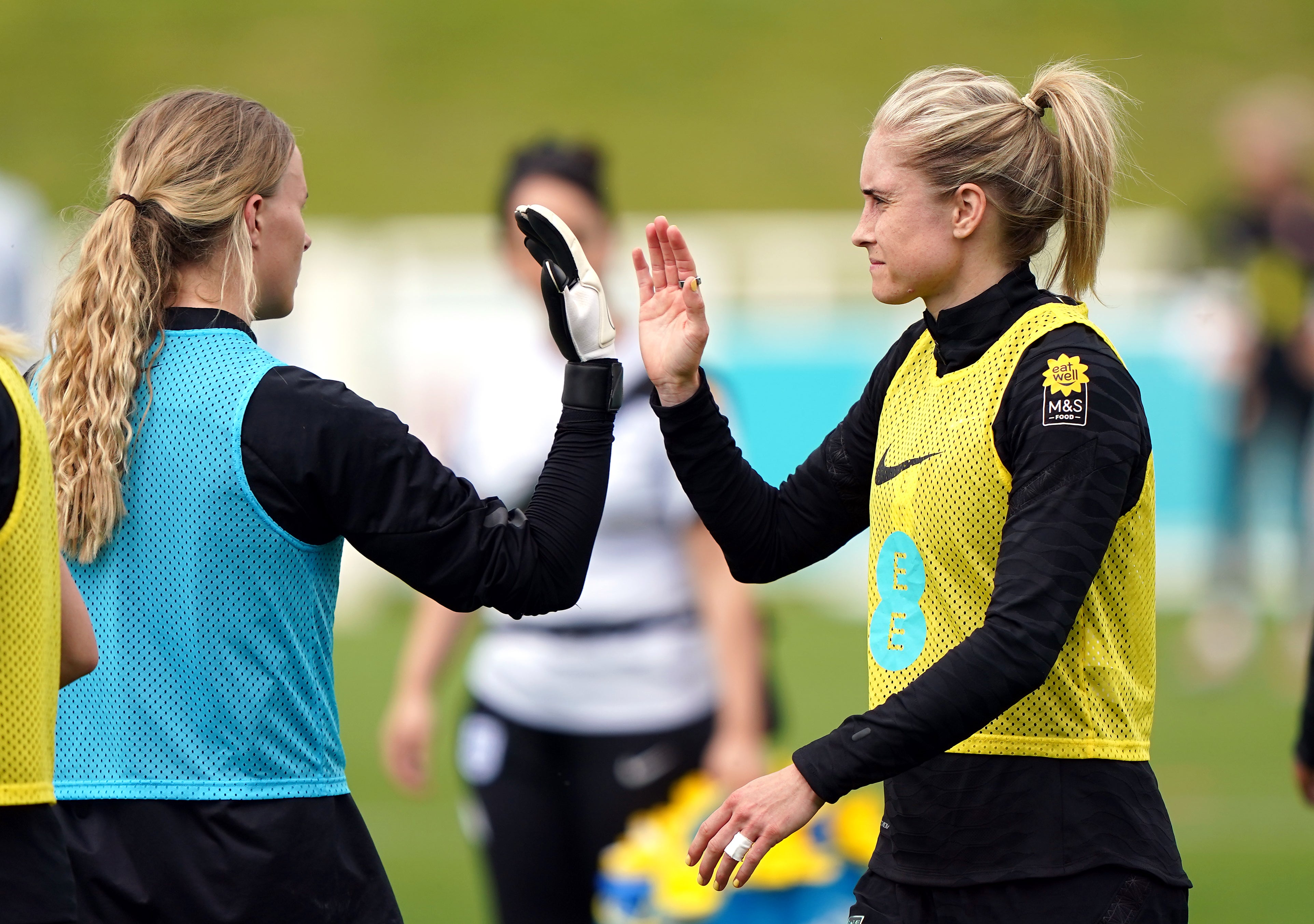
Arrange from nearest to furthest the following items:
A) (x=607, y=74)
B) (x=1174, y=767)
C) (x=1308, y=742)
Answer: (x=1308, y=742) < (x=1174, y=767) < (x=607, y=74)

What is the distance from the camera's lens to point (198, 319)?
2.16m

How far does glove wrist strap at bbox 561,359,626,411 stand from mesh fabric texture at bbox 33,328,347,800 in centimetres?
47

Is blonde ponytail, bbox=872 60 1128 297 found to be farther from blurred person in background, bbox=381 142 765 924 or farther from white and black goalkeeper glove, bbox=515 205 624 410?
blurred person in background, bbox=381 142 765 924

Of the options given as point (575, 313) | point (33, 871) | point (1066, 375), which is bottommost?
point (33, 871)

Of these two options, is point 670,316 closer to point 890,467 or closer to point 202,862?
point 890,467

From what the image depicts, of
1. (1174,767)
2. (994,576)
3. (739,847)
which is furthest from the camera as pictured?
(1174,767)

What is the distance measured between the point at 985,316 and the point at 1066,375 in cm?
20

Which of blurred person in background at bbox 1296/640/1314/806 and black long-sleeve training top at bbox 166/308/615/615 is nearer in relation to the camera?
black long-sleeve training top at bbox 166/308/615/615

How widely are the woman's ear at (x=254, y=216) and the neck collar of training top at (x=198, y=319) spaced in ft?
0.38

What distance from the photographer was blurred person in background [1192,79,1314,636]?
9.41 meters

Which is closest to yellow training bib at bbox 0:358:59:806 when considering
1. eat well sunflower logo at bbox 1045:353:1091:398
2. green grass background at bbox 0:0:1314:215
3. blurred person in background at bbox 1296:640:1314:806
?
eat well sunflower logo at bbox 1045:353:1091:398

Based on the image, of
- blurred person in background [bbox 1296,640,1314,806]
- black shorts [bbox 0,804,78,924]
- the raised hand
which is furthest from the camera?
blurred person in background [bbox 1296,640,1314,806]

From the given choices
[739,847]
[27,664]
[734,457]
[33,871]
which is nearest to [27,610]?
[27,664]

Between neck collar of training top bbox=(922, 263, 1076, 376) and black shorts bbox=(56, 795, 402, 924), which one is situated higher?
neck collar of training top bbox=(922, 263, 1076, 376)
